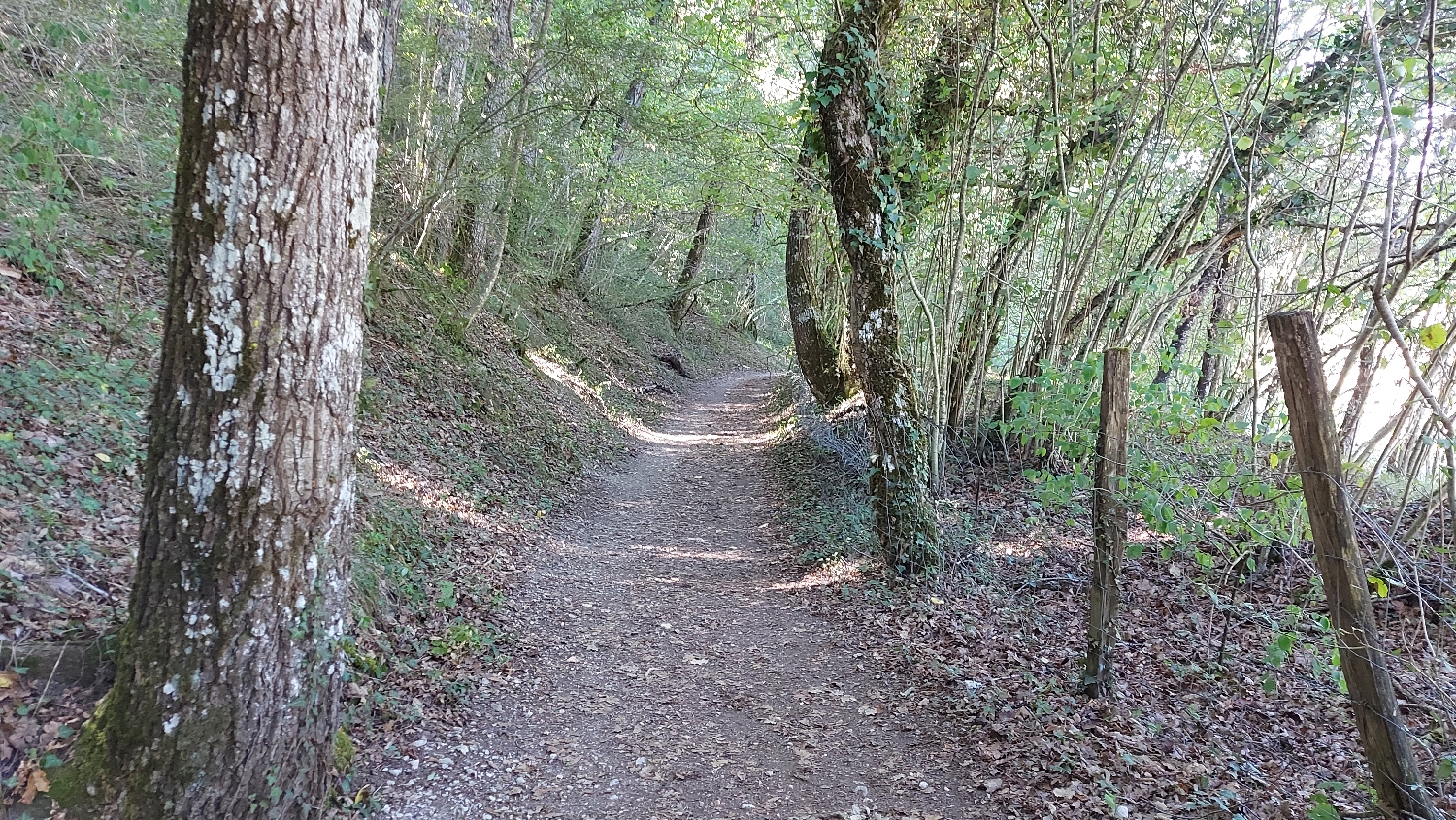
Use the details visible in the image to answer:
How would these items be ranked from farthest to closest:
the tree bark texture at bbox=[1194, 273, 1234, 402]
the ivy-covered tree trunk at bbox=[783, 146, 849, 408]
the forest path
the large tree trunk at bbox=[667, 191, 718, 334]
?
the large tree trunk at bbox=[667, 191, 718, 334] < the ivy-covered tree trunk at bbox=[783, 146, 849, 408] < the tree bark texture at bbox=[1194, 273, 1234, 402] < the forest path

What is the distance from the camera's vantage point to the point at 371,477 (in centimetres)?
637

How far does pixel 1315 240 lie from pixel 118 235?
493 inches

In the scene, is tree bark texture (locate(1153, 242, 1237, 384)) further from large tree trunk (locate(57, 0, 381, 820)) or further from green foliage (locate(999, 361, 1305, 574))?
large tree trunk (locate(57, 0, 381, 820))

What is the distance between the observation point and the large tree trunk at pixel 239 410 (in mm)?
2818

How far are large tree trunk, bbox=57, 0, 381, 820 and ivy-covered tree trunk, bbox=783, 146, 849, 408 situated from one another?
31.5ft

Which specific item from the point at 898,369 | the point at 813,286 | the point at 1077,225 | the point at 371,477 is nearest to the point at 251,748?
the point at 371,477

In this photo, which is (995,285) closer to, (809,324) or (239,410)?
(809,324)

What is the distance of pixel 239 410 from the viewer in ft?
9.59

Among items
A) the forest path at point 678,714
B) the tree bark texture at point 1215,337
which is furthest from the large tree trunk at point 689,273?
the forest path at point 678,714

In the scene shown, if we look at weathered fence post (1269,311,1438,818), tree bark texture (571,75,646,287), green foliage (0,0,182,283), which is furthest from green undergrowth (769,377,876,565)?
green foliage (0,0,182,283)

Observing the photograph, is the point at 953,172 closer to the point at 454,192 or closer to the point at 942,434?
the point at 942,434

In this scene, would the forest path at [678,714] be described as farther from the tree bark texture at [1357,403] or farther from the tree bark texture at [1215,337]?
the tree bark texture at [1215,337]

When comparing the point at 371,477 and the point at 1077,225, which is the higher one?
the point at 1077,225

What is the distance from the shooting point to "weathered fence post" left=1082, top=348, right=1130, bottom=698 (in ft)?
14.7
